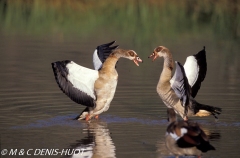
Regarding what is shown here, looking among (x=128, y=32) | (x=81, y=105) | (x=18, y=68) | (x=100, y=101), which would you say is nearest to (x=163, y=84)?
(x=100, y=101)

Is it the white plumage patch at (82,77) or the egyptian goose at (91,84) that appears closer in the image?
the white plumage patch at (82,77)

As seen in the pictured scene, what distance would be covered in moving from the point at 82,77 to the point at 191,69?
6.38 ft

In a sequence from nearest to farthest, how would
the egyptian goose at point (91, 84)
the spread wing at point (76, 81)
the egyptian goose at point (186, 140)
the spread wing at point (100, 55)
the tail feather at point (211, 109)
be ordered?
1. the egyptian goose at point (186, 140)
2. the tail feather at point (211, 109)
3. the spread wing at point (76, 81)
4. the egyptian goose at point (91, 84)
5. the spread wing at point (100, 55)

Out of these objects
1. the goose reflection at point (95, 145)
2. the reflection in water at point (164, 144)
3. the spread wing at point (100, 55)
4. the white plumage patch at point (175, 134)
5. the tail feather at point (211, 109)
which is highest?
the spread wing at point (100, 55)

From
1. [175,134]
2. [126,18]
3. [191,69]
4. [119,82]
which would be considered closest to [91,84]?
[191,69]

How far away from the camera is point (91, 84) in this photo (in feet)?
46.6

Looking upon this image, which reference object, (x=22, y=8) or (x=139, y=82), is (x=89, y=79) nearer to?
(x=139, y=82)

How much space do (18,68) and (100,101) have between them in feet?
16.7

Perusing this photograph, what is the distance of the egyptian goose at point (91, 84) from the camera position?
1396 centimetres

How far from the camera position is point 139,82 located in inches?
675

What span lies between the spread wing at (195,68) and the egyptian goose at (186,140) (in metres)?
3.31

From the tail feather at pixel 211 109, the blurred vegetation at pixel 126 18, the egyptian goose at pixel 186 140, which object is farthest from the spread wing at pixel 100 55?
the blurred vegetation at pixel 126 18

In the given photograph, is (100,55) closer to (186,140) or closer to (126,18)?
(186,140)

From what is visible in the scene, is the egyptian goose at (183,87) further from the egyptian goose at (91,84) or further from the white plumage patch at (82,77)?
the white plumage patch at (82,77)
